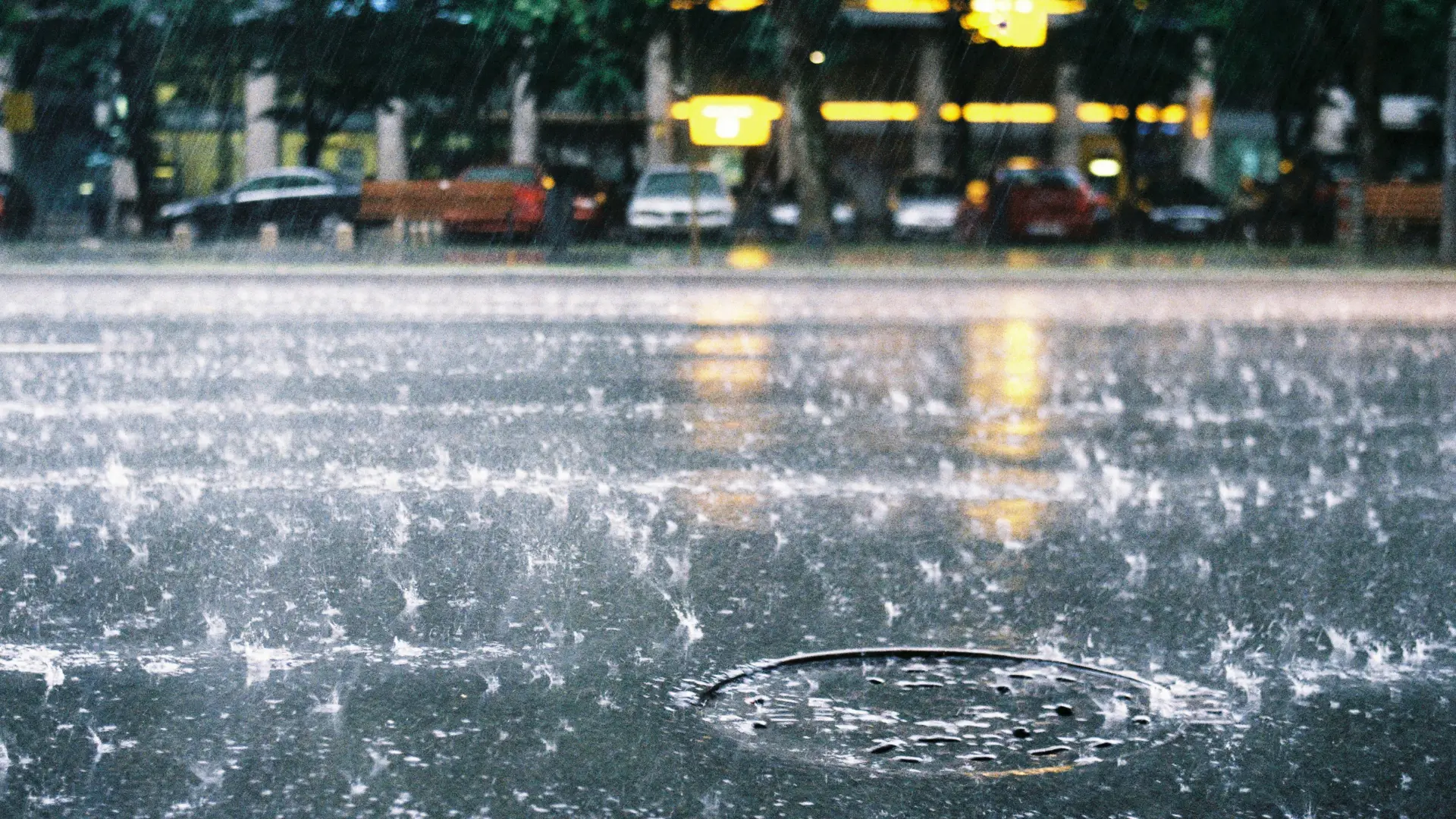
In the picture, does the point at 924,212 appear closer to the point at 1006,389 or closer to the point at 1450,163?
the point at 1450,163

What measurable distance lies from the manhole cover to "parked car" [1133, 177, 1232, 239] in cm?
3272

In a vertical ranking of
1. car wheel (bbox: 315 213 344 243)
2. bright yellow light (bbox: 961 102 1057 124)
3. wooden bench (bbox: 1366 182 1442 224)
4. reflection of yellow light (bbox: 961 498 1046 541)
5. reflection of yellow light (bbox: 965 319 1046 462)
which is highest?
bright yellow light (bbox: 961 102 1057 124)

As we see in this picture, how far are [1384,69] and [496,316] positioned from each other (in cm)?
2712

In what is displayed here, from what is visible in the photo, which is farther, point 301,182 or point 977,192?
point 977,192

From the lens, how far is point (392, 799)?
3.91 metres

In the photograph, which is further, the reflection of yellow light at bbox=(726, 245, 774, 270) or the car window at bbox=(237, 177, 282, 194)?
the car window at bbox=(237, 177, 282, 194)

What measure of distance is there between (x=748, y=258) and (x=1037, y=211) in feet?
26.8

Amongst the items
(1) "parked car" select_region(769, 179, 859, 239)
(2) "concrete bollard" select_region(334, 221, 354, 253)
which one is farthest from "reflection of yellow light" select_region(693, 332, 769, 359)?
(1) "parked car" select_region(769, 179, 859, 239)

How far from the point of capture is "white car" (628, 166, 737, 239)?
3347 centimetres

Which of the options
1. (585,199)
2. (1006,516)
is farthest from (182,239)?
(1006,516)

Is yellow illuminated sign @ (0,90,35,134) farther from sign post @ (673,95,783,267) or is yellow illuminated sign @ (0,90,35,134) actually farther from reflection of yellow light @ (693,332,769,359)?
reflection of yellow light @ (693,332,769,359)

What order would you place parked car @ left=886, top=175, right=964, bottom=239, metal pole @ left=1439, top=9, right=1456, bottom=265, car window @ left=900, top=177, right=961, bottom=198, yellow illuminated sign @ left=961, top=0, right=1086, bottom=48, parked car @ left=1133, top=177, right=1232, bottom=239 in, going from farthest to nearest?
car window @ left=900, top=177, right=961, bottom=198 < parked car @ left=1133, top=177, right=1232, bottom=239 < parked car @ left=886, top=175, right=964, bottom=239 < yellow illuminated sign @ left=961, top=0, right=1086, bottom=48 < metal pole @ left=1439, top=9, right=1456, bottom=265

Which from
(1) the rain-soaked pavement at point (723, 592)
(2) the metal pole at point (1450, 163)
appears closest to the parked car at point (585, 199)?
(2) the metal pole at point (1450, 163)

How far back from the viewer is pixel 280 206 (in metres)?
35.4
